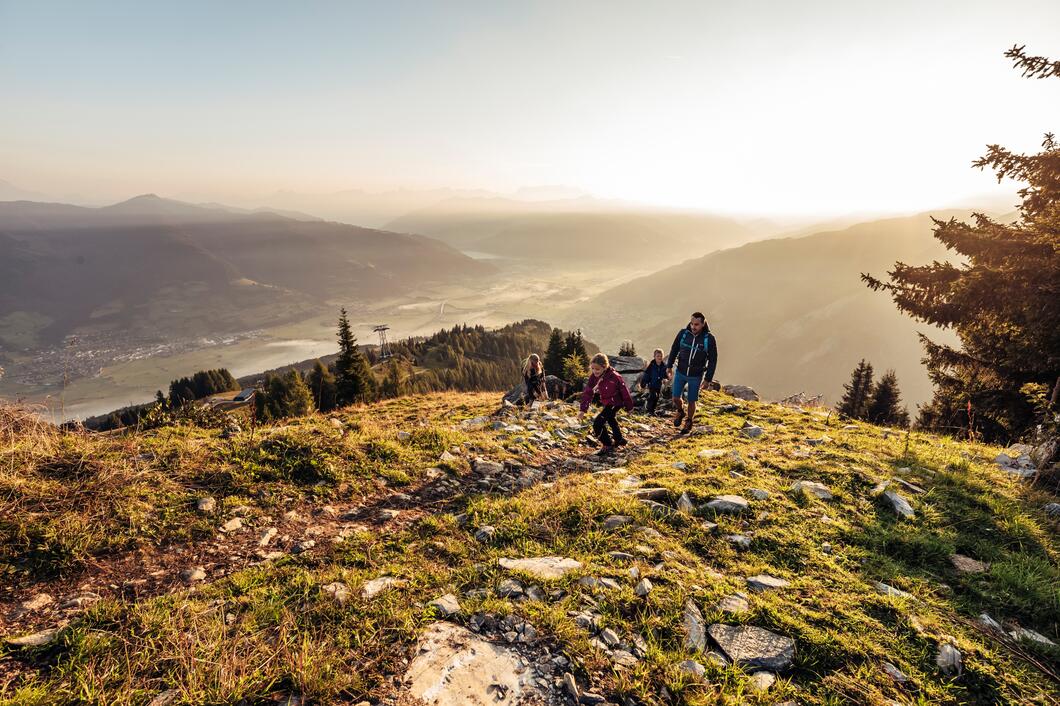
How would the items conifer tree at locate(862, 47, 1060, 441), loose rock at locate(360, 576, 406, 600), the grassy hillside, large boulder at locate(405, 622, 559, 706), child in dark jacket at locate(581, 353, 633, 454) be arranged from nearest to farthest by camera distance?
large boulder at locate(405, 622, 559, 706)
the grassy hillside
loose rock at locate(360, 576, 406, 600)
conifer tree at locate(862, 47, 1060, 441)
child in dark jacket at locate(581, 353, 633, 454)

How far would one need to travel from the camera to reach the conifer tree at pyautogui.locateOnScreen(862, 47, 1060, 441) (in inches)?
373

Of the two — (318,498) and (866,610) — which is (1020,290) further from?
(318,498)

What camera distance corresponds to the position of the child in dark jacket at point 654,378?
16094 mm

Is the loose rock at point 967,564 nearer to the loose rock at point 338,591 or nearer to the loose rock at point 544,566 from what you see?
the loose rock at point 544,566

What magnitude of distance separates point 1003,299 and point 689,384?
7.34 m

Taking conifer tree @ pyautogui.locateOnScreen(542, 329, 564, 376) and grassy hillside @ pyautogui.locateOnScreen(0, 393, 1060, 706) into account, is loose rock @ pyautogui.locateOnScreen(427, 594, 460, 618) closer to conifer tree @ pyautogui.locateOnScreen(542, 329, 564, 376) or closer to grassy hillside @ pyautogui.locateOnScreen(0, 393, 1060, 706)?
grassy hillside @ pyautogui.locateOnScreen(0, 393, 1060, 706)

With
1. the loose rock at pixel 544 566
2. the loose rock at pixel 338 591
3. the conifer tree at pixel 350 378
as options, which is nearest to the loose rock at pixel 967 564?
the loose rock at pixel 544 566

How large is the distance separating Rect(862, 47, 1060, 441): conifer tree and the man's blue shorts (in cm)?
563

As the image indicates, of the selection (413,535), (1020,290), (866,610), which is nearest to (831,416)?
(1020,290)

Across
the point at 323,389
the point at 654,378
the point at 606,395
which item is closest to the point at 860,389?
the point at 654,378

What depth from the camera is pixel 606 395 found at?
10.5m

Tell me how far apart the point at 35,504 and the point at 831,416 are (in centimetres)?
1894

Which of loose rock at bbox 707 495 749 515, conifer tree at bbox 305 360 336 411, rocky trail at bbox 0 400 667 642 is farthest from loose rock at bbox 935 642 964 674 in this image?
conifer tree at bbox 305 360 336 411

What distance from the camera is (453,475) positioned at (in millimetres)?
8484
